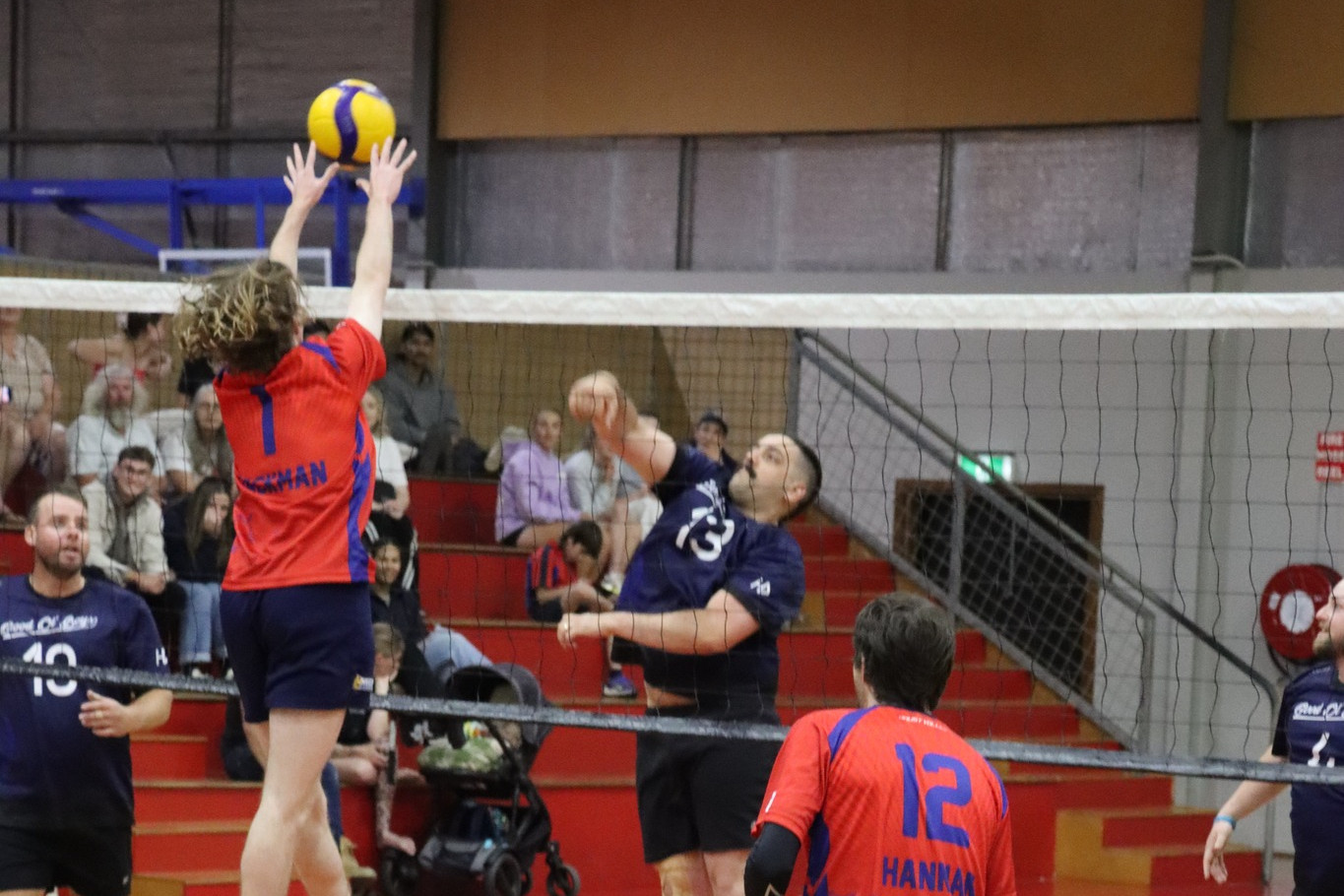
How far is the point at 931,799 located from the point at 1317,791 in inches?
85.0

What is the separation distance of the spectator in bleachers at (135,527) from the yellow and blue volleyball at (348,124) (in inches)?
133

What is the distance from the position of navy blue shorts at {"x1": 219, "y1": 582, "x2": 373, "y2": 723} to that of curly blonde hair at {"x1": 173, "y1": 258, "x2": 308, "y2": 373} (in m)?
0.53

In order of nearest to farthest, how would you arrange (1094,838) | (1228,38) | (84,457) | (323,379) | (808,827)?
(808,827) < (323,379) < (84,457) < (1094,838) < (1228,38)

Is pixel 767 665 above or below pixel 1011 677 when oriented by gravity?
above

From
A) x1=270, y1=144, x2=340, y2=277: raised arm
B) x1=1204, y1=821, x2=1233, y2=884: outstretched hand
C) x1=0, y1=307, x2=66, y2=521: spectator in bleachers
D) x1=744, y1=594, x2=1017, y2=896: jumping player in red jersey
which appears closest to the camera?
x1=744, y1=594, x2=1017, y2=896: jumping player in red jersey

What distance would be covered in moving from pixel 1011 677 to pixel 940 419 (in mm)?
1747

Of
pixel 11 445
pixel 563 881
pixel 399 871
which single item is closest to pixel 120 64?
pixel 11 445

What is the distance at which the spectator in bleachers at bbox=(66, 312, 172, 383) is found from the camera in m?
8.83

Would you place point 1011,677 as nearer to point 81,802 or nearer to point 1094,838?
point 1094,838

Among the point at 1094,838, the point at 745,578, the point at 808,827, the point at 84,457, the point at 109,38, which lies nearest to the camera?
the point at 808,827

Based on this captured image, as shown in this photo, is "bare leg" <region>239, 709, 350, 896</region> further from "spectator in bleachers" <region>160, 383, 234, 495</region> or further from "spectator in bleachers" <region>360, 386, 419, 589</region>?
"spectator in bleachers" <region>160, 383, 234, 495</region>

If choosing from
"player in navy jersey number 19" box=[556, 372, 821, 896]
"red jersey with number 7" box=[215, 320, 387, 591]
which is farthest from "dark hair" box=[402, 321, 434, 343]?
"red jersey with number 7" box=[215, 320, 387, 591]

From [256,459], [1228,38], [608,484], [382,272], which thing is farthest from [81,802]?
[1228,38]

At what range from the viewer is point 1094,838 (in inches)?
377
